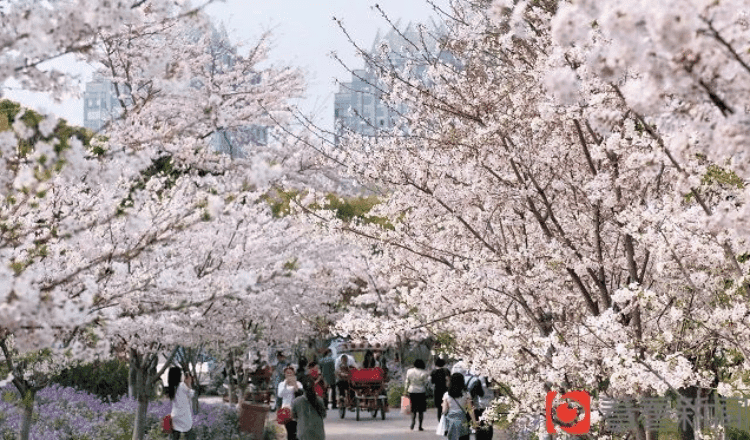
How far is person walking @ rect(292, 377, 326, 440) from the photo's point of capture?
477 inches

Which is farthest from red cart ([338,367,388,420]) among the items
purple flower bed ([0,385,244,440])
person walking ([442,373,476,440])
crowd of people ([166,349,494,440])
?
person walking ([442,373,476,440])

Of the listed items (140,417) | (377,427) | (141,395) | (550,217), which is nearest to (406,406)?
(377,427)

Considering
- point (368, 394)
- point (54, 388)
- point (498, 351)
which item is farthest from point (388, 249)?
point (368, 394)

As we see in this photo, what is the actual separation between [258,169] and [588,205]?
13.3 feet

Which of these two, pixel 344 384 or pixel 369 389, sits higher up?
pixel 344 384

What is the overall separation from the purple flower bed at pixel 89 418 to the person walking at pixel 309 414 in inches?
120

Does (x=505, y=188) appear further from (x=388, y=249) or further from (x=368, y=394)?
(x=368, y=394)

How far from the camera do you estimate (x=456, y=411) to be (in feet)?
44.6

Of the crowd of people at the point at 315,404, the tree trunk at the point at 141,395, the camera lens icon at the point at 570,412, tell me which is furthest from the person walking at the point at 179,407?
the camera lens icon at the point at 570,412

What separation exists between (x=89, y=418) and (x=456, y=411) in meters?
5.80

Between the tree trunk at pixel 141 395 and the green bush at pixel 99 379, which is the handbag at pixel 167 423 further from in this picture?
the green bush at pixel 99 379

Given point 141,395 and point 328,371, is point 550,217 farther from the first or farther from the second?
point 328,371

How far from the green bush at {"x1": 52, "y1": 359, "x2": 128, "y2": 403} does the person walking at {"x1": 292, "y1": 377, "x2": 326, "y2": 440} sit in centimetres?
872

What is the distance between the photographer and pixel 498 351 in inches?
327
